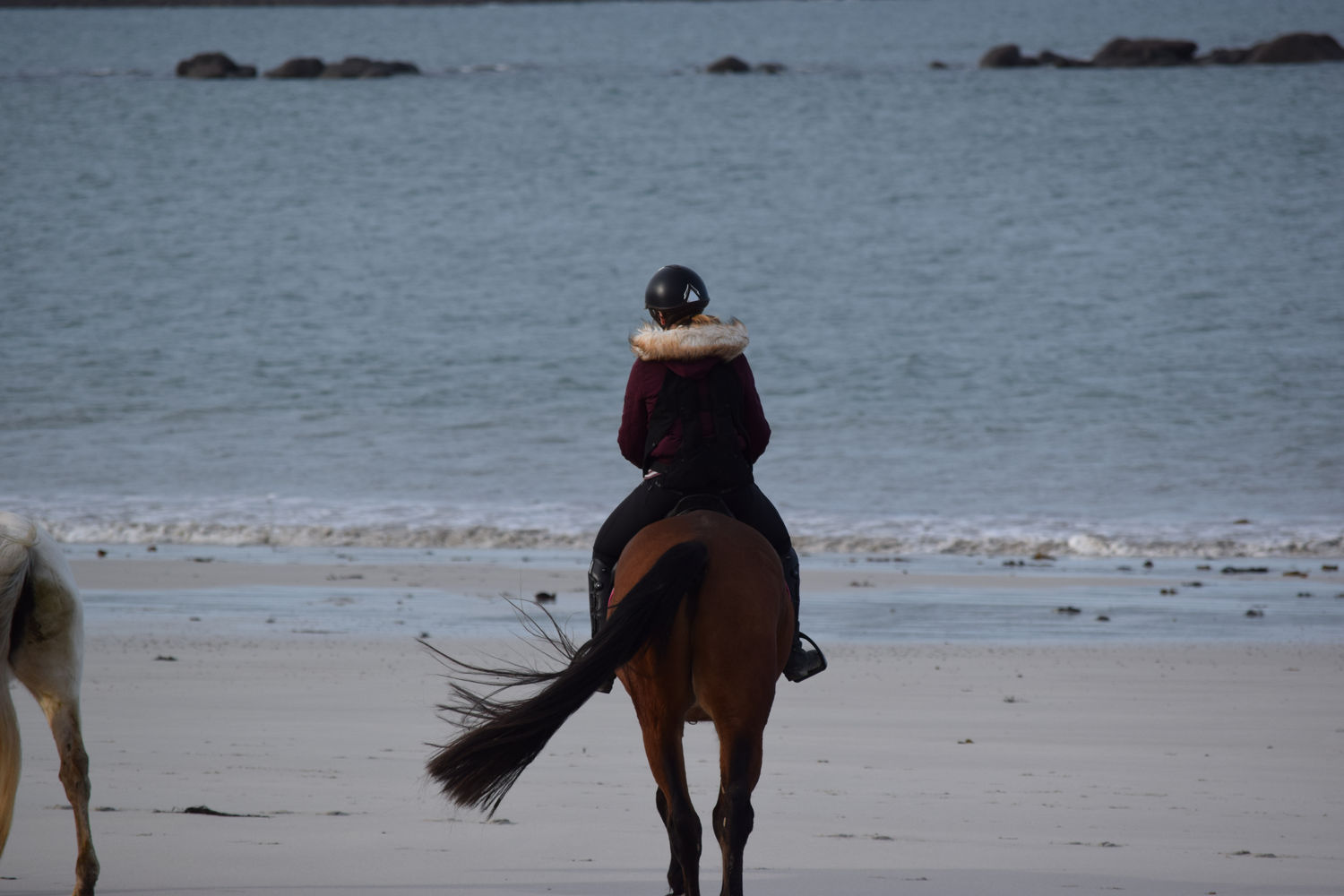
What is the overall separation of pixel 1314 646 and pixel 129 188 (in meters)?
39.9

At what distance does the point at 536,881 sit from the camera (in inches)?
205

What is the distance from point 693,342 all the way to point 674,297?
9.0 inches

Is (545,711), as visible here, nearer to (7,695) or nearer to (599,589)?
(599,589)

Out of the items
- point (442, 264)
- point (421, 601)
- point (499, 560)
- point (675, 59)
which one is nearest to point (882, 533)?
point (499, 560)

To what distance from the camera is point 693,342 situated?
501 centimetres

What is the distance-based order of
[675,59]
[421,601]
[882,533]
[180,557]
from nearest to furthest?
[421,601], [180,557], [882,533], [675,59]

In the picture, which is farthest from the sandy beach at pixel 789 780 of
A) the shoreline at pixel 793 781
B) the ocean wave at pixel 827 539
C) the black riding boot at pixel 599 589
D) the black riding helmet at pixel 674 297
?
the ocean wave at pixel 827 539

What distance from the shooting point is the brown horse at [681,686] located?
14.7ft

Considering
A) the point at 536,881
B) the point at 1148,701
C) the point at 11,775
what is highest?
the point at 11,775

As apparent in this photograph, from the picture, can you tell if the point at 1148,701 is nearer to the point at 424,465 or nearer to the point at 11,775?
the point at 11,775

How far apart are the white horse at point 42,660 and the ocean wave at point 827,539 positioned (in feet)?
30.0

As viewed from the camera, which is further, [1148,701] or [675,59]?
[675,59]

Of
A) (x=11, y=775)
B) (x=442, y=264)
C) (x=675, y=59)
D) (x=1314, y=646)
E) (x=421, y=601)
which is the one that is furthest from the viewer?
(x=675, y=59)

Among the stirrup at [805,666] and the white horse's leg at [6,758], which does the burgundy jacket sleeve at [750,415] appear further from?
the white horse's leg at [6,758]
